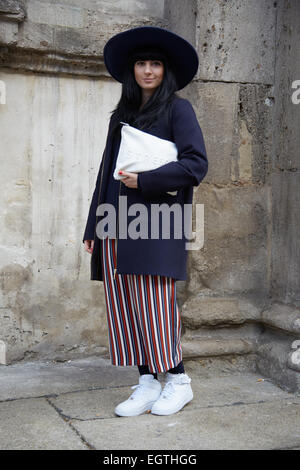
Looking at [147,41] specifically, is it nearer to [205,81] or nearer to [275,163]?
[205,81]

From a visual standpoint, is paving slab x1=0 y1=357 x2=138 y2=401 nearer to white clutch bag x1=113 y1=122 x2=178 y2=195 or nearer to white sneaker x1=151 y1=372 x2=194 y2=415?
white sneaker x1=151 y1=372 x2=194 y2=415

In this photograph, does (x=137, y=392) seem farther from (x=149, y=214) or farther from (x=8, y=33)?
(x=8, y=33)

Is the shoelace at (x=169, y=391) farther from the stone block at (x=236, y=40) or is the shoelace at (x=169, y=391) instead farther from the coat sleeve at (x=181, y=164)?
the stone block at (x=236, y=40)

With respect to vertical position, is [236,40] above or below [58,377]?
above

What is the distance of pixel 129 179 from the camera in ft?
8.74

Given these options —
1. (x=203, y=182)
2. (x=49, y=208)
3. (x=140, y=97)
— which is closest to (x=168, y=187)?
(x=140, y=97)

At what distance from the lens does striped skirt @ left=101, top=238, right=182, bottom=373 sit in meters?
2.77

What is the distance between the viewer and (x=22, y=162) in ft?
12.1

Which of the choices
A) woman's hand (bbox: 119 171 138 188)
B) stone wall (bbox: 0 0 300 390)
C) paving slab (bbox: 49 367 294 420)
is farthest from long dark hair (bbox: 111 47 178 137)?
paving slab (bbox: 49 367 294 420)

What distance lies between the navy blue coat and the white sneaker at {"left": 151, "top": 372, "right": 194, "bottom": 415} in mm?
494

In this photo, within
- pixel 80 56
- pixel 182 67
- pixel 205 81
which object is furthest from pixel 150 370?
pixel 80 56

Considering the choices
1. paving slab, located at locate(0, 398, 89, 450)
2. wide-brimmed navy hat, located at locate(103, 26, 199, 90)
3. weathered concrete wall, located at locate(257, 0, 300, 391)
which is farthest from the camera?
weathered concrete wall, located at locate(257, 0, 300, 391)

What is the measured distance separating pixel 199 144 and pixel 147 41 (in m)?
0.54

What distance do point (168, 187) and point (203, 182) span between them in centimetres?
92
